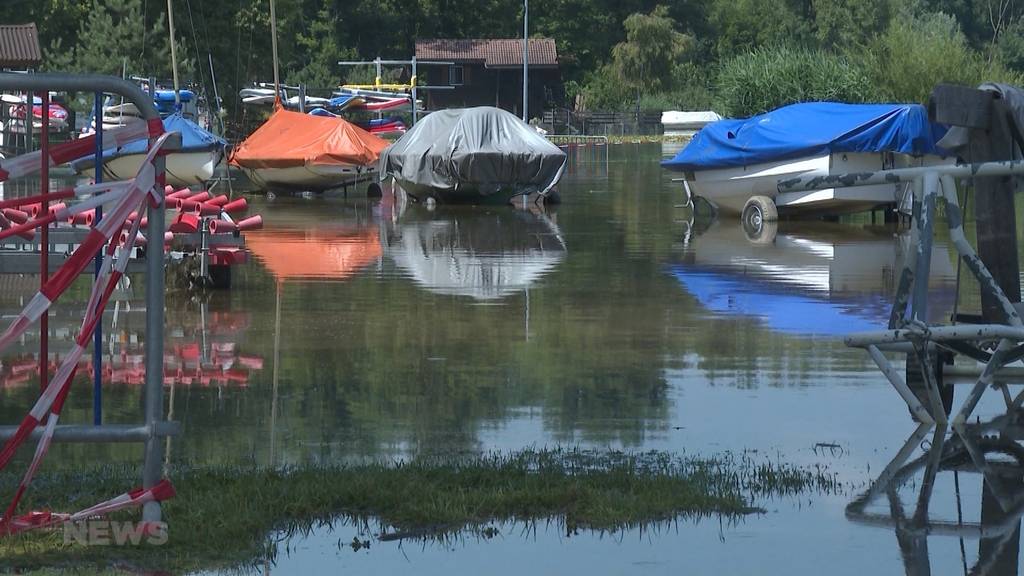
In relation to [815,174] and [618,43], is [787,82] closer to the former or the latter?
[815,174]

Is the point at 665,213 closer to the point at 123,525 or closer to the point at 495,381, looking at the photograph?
the point at 495,381

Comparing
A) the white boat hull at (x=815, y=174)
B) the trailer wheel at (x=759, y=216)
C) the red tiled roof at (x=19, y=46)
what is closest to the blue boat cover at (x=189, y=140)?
the red tiled roof at (x=19, y=46)

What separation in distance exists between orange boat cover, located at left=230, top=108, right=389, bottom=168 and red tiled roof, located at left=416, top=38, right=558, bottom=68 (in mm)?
63538

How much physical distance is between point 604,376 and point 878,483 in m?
3.51

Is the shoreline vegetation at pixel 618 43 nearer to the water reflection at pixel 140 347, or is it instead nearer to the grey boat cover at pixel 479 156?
the grey boat cover at pixel 479 156

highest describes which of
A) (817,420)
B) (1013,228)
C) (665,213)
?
(1013,228)

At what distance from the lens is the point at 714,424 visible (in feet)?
31.6

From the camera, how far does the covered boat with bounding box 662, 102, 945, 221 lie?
24453mm

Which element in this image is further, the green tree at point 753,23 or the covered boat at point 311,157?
the green tree at point 753,23

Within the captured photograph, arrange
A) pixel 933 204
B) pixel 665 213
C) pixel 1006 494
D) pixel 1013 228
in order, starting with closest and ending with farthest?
pixel 1006 494 → pixel 933 204 → pixel 1013 228 → pixel 665 213

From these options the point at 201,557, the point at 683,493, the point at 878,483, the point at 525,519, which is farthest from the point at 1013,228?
the point at 201,557

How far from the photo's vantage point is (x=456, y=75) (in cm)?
10131

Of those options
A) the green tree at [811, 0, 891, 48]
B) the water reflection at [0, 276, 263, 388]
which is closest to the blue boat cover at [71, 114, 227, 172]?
the water reflection at [0, 276, 263, 388]

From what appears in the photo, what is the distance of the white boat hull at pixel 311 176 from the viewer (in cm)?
3275
